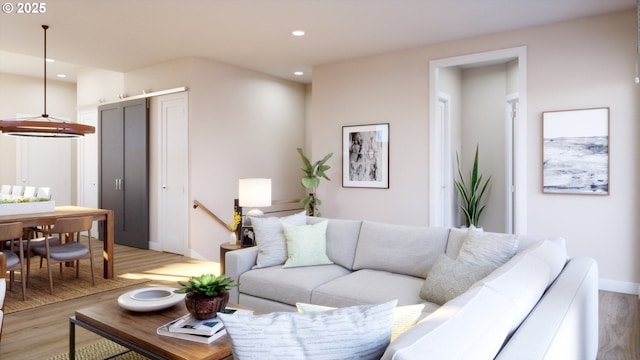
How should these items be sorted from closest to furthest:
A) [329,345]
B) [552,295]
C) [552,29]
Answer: [329,345]
[552,295]
[552,29]

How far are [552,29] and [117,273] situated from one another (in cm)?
538

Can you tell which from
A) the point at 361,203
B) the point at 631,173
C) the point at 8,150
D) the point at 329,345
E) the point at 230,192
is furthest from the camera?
the point at 8,150

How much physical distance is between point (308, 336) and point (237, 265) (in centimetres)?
225

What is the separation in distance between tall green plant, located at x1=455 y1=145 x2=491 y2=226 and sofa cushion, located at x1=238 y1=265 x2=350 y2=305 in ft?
10.2

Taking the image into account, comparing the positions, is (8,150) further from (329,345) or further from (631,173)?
(631,173)

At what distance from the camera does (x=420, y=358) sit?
0.88m

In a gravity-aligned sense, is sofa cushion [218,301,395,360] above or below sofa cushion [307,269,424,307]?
above

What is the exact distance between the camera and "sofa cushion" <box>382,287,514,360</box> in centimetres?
91

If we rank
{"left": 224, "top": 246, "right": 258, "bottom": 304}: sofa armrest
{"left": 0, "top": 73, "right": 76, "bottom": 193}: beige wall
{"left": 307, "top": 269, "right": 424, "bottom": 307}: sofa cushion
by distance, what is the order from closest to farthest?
{"left": 307, "top": 269, "right": 424, "bottom": 307}: sofa cushion < {"left": 224, "top": 246, "right": 258, "bottom": 304}: sofa armrest < {"left": 0, "top": 73, "right": 76, "bottom": 193}: beige wall

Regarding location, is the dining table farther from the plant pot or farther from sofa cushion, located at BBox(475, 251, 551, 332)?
sofa cushion, located at BBox(475, 251, 551, 332)

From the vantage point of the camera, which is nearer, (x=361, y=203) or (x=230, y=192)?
(x=361, y=203)

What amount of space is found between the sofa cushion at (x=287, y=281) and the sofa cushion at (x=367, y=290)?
3.5 inches

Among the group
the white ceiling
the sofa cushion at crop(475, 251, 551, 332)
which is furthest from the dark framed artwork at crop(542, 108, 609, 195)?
the sofa cushion at crop(475, 251, 551, 332)

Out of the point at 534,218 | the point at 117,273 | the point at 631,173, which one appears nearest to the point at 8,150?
the point at 117,273
